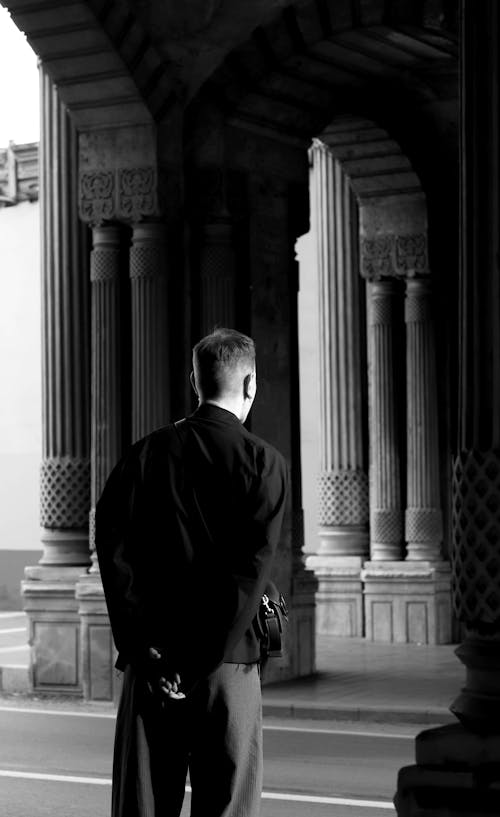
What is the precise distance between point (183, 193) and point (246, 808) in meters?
9.33

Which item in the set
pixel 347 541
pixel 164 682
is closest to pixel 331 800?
pixel 164 682

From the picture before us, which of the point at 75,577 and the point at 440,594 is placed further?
the point at 440,594

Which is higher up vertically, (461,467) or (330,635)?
(461,467)

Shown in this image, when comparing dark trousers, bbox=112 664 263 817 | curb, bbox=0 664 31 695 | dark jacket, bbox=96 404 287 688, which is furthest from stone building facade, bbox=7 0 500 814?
dark trousers, bbox=112 664 263 817

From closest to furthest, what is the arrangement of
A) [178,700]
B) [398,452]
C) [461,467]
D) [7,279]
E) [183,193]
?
[178,700] → [461,467] → [183,193] → [398,452] → [7,279]

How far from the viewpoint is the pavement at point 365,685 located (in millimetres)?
11977

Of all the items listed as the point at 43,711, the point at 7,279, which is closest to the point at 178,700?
the point at 43,711

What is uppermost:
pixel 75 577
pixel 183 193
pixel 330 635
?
pixel 183 193

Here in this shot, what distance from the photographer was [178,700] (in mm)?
4621

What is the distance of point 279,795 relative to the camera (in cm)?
849

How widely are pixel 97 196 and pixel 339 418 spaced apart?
6732mm

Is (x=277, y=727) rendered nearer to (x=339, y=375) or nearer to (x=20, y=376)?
(x=339, y=375)

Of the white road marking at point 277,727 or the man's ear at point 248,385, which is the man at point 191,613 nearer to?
the man's ear at point 248,385

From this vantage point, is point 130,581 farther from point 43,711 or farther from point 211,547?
point 43,711
